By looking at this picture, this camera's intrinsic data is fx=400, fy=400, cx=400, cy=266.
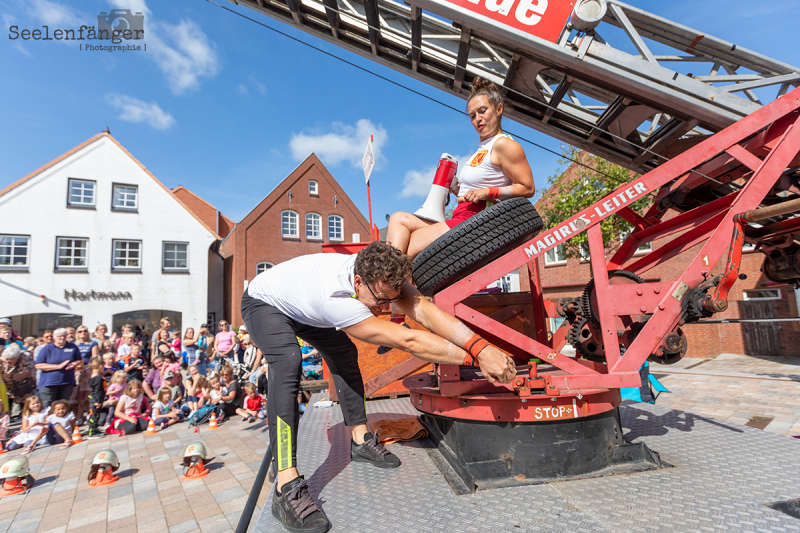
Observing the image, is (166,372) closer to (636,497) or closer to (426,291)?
(426,291)

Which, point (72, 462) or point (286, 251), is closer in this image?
point (72, 462)

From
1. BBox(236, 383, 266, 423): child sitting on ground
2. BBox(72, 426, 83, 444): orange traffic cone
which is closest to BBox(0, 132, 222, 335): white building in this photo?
BBox(72, 426, 83, 444): orange traffic cone

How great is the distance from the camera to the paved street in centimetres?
392

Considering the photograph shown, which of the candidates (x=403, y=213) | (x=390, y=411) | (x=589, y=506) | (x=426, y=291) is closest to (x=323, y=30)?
(x=403, y=213)

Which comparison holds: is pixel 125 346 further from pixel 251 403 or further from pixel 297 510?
pixel 297 510

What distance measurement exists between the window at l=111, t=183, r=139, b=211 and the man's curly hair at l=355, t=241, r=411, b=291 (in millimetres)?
22538

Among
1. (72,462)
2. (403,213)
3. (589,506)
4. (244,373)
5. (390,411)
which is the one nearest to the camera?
(589,506)

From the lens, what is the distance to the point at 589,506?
5.54 ft

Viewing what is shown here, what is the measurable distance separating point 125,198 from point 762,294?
26.9 m

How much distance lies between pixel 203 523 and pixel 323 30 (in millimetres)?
4877

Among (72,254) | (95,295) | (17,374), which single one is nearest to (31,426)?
(17,374)

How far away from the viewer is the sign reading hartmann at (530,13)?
2768 millimetres

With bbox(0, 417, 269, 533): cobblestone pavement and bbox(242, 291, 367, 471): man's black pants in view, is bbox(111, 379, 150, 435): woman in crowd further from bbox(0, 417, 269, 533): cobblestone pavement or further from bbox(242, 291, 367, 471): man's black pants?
bbox(242, 291, 367, 471): man's black pants

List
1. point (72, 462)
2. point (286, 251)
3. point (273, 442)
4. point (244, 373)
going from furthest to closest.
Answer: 1. point (286, 251)
2. point (244, 373)
3. point (72, 462)
4. point (273, 442)
